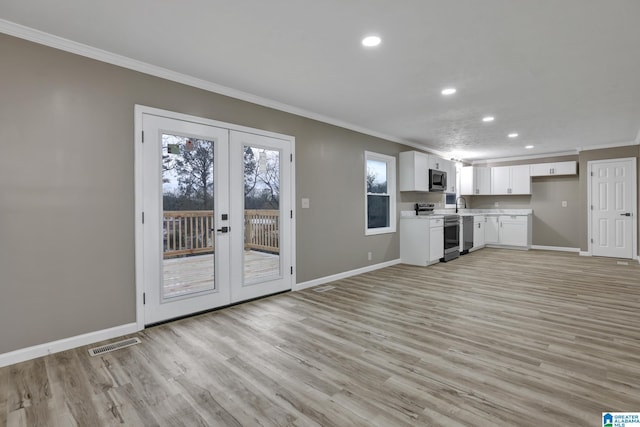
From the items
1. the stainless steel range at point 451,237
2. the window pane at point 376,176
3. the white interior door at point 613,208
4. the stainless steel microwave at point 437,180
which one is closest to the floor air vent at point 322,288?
the window pane at point 376,176

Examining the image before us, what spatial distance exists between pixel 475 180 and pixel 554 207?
198cm

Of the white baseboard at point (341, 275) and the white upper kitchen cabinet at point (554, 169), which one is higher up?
the white upper kitchen cabinet at point (554, 169)

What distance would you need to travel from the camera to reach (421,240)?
20.2 feet

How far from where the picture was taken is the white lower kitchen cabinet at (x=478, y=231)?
8.07m

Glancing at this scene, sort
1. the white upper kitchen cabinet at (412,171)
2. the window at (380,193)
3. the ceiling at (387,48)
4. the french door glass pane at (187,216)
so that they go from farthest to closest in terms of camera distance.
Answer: the white upper kitchen cabinet at (412,171)
the window at (380,193)
the french door glass pane at (187,216)
the ceiling at (387,48)

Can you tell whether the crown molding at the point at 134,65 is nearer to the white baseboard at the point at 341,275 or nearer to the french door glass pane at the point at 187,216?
the french door glass pane at the point at 187,216

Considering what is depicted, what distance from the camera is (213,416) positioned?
1.80 m

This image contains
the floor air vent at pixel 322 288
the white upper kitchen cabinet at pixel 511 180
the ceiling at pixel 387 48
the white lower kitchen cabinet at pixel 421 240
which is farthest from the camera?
the white upper kitchen cabinet at pixel 511 180

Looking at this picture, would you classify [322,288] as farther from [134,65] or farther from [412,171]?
[134,65]

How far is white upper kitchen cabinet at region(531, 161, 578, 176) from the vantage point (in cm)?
770

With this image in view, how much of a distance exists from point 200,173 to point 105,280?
4.49ft

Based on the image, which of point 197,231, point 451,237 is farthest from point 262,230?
point 451,237

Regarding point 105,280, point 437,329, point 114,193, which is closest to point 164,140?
point 114,193

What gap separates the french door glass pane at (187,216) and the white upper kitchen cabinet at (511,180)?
8.01 m
